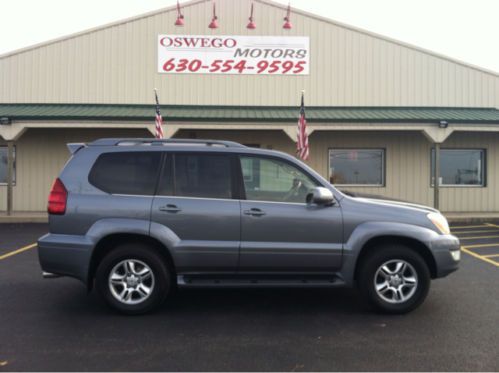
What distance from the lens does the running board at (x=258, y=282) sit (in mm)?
4496

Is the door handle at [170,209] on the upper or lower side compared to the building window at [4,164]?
lower

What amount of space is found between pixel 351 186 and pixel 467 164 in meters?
4.35

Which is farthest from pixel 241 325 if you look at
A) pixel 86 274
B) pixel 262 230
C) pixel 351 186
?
pixel 351 186

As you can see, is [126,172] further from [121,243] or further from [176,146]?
[121,243]

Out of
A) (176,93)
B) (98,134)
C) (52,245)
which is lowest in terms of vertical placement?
(52,245)

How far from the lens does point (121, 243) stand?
4.56 meters

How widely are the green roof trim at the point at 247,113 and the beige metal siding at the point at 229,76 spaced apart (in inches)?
13.2

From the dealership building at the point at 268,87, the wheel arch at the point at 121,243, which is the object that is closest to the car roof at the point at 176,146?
the wheel arch at the point at 121,243

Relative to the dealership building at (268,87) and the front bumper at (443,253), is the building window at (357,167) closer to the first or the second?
the dealership building at (268,87)

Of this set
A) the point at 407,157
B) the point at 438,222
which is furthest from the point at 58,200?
the point at 407,157

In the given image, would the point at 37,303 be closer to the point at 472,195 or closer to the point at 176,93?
the point at 176,93

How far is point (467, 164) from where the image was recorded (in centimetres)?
1494

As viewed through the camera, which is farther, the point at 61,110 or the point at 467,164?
the point at 467,164

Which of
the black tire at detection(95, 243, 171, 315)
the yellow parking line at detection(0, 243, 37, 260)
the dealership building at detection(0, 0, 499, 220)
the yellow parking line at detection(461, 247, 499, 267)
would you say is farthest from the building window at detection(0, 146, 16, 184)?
the yellow parking line at detection(461, 247, 499, 267)
